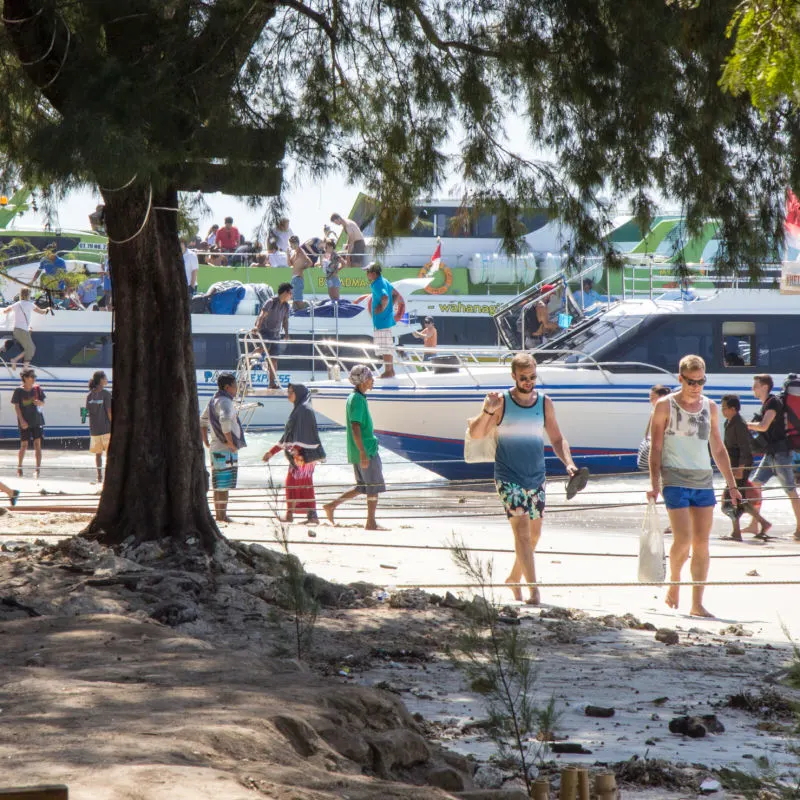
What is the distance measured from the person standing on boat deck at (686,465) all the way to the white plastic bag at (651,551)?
80 millimetres

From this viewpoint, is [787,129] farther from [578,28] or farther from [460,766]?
[460,766]

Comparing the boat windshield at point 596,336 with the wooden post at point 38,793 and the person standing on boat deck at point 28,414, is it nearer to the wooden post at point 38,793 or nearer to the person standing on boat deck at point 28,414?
the person standing on boat deck at point 28,414

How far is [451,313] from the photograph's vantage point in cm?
2891

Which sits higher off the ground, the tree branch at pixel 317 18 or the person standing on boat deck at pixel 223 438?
the tree branch at pixel 317 18

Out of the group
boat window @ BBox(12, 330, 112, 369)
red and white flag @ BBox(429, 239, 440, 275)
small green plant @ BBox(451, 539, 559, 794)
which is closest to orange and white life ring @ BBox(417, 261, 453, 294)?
red and white flag @ BBox(429, 239, 440, 275)

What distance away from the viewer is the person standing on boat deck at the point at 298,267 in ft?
88.8

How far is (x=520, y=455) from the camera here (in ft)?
26.5

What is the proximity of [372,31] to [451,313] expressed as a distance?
2082 cm

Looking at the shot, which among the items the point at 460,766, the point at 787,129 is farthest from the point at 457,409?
the point at 460,766

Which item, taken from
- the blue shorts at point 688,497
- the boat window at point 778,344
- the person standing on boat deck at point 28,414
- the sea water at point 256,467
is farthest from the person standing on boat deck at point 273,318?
the blue shorts at point 688,497

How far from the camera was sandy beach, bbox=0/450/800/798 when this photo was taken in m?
4.82

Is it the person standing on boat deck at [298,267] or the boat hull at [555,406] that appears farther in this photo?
the person standing on boat deck at [298,267]

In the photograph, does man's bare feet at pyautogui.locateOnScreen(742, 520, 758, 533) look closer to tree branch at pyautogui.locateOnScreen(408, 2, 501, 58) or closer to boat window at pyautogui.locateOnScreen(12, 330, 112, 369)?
tree branch at pyautogui.locateOnScreen(408, 2, 501, 58)

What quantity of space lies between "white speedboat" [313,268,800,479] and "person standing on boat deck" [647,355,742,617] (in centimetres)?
1086
